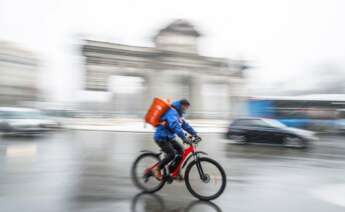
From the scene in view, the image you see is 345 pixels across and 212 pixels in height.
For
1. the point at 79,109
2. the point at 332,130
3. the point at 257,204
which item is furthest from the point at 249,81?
the point at 257,204

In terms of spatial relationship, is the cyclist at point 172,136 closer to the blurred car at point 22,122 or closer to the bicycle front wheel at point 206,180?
the bicycle front wheel at point 206,180

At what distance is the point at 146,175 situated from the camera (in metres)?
6.67

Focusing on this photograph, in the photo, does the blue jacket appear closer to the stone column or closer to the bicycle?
the bicycle

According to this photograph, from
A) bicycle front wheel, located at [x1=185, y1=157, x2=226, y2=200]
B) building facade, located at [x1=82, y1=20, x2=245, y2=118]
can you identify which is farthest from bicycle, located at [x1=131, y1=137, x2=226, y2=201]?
building facade, located at [x1=82, y1=20, x2=245, y2=118]

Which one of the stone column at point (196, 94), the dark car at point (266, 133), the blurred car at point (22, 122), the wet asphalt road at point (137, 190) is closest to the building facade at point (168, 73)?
the stone column at point (196, 94)

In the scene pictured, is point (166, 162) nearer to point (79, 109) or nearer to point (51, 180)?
point (51, 180)

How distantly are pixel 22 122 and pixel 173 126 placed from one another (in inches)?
598

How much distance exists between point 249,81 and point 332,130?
86.3 ft

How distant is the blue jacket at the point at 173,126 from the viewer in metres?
6.08

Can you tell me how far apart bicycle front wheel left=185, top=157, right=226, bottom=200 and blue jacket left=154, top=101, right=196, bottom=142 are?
1.84ft

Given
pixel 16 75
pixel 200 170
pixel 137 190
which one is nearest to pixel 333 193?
pixel 200 170

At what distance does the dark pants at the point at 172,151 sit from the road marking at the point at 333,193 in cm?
257

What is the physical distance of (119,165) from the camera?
9.86 m

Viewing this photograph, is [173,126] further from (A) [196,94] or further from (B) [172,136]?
(A) [196,94]
